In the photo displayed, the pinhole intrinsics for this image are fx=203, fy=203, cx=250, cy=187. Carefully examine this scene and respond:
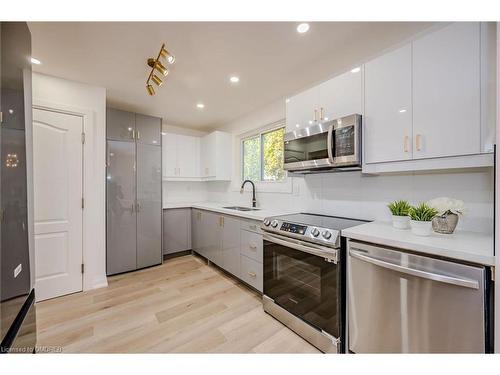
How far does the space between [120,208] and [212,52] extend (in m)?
2.25

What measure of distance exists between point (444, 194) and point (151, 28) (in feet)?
7.89

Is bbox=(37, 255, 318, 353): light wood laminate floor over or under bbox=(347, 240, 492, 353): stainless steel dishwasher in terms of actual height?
under

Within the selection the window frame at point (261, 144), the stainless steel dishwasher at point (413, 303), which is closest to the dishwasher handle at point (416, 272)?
the stainless steel dishwasher at point (413, 303)

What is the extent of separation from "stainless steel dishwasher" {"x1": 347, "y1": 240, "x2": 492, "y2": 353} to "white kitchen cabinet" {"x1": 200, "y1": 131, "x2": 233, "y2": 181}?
101 inches

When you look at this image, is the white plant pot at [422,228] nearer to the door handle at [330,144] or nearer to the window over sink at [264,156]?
the door handle at [330,144]

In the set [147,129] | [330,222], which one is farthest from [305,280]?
[147,129]

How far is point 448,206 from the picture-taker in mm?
1226

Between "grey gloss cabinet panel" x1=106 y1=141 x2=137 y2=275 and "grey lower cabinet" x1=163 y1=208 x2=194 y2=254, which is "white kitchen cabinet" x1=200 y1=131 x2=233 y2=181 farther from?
"grey gloss cabinet panel" x1=106 y1=141 x2=137 y2=275

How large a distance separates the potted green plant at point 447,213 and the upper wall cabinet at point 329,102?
2.77ft

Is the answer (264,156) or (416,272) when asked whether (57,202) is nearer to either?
(264,156)

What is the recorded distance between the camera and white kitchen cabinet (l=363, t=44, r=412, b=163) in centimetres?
136

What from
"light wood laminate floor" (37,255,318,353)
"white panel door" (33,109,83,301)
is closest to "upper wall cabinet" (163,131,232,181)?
"white panel door" (33,109,83,301)

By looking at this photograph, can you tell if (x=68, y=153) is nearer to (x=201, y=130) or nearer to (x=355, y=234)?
(x=201, y=130)
